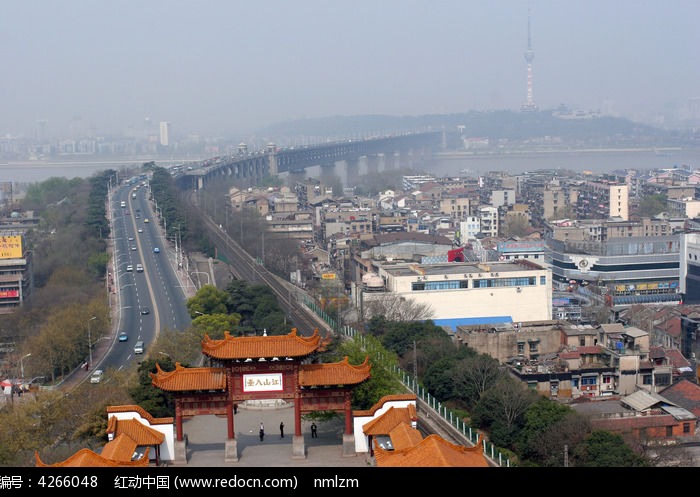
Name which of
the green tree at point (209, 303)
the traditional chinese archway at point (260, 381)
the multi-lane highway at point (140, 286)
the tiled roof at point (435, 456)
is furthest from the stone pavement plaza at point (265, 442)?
the green tree at point (209, 303)

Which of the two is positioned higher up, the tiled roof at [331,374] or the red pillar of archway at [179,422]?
the tiled roof at [331,374]

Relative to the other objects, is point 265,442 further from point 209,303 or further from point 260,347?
point 209,303

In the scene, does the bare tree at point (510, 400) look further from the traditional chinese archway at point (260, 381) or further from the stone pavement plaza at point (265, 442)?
the traditional chinese archway at point (260, 381)

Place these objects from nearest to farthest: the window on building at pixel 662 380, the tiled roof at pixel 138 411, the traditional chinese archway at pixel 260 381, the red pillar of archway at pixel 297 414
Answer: the tiled roof at pixel 138 411 < the traditional chinese archway at pixel 260 381 < the red pillar of archway at pixel 297 414 < the window on building at pixel 662 380

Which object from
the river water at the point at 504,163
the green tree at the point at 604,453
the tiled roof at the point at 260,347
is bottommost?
the river water at the point at 504,163

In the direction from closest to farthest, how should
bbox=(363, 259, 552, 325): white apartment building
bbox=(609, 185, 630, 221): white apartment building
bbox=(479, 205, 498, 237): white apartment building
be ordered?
bbox=(363, 259, 552, 325): white apartment building < bbox=(479, 205, 498, 237): white apartment building < bbox=(609, 185, 630, 221): white apartment building

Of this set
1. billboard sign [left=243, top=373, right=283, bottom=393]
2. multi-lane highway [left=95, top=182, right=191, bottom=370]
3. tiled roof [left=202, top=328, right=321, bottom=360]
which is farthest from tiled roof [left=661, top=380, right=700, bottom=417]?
multi-lane highway [left=95, top=182, right=191, bottom=370]

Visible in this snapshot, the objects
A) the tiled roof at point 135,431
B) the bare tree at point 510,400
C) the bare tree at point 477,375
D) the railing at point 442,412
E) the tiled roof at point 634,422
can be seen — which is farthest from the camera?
the bare tree at point 477,375

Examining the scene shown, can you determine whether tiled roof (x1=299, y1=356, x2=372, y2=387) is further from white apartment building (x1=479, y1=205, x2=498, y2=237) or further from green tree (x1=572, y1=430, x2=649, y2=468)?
white apartment building (x1=479, y1=205, x2=498, y2=237)
